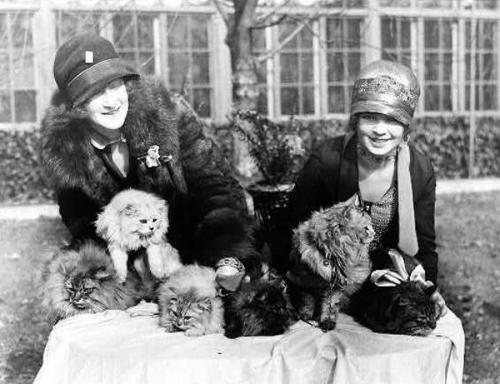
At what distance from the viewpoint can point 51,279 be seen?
117 inches

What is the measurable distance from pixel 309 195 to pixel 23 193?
7.03 meters

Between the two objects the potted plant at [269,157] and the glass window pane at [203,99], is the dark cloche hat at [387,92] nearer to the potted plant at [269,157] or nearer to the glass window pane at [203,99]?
the potted plant at [269,157]

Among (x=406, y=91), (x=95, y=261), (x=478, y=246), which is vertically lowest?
(x=478, y=246)

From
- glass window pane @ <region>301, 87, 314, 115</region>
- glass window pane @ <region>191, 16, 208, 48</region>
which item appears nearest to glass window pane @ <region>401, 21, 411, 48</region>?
glass window pane @ <region>301, 87, 314, 115</region>

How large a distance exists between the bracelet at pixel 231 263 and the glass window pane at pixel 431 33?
1010 centimetres

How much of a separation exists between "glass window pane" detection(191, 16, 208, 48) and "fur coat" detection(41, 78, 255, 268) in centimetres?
759

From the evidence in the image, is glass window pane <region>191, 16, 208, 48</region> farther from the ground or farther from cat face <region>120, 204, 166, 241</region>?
cat face <region>120, 204, 166, 241</region>

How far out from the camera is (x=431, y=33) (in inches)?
481

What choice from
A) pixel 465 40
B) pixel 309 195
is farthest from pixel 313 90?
pixel 309 195

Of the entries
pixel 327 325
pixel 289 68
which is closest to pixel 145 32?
pixel 289 68

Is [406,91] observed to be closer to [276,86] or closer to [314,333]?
[314,333]

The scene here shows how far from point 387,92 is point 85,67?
1.34 m

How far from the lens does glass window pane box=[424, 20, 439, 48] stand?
12.2 meters

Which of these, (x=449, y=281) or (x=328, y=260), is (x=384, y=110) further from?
(x=449, y=281)
